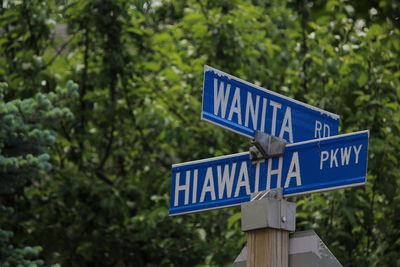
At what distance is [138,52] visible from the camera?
31.3 feet

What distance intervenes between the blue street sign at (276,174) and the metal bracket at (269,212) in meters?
0.06

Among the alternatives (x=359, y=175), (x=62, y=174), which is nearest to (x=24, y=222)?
(x=62, y=174)

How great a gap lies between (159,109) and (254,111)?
15.3 ft

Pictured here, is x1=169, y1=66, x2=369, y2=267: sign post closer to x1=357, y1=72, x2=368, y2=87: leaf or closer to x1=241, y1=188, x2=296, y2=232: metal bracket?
x1=241, y1=188, x2=296, y2=232: metal bracket

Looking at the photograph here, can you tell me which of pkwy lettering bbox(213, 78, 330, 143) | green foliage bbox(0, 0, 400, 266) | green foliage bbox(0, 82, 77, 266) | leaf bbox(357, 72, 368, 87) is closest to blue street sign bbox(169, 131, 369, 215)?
pkwy lettering bbox(213, 78, 330, 143)

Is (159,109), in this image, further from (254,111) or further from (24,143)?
(254,111)

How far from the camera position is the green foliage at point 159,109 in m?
8.06

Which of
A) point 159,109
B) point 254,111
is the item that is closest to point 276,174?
point 254,111

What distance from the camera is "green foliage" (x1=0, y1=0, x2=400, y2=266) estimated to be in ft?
26.5

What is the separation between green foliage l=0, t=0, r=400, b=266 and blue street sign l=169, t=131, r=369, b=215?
3525mm

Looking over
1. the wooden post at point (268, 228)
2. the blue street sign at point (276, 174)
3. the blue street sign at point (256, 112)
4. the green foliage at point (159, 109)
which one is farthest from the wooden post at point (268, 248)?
the green foliage at point (159, 109)

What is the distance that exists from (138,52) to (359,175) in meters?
5.99

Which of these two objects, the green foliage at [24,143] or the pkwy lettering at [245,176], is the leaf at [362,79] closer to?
the green foliage at [24,143]

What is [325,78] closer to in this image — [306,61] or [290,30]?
[306,61]
